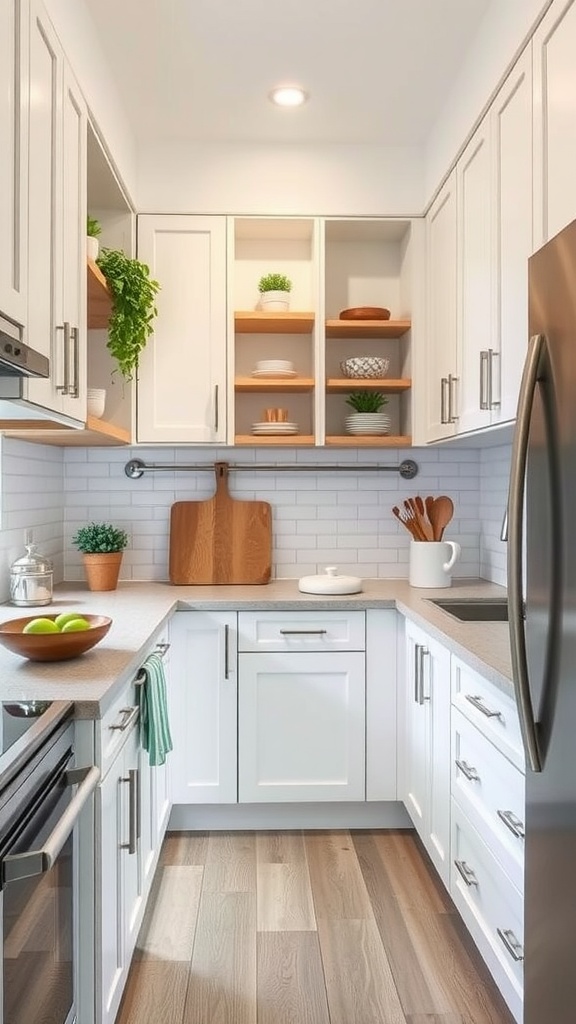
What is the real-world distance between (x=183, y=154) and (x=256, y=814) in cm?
254

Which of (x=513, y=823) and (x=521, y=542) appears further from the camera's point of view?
(x=513, y=823)

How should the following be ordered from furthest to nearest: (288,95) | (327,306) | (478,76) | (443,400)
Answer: (327,306)
(443,400)
(288,95)
(478,76)

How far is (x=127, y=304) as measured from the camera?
2811 millimetres

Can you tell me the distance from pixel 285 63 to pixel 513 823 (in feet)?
7.50

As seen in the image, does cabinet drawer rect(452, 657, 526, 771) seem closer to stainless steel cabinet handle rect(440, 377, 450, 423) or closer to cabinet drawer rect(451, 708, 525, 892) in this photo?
cabinet drawer rect(451, 708, 525, 892)

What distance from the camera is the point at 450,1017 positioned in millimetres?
1947

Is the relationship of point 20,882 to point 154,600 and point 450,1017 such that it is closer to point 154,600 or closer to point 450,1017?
point 450,1017

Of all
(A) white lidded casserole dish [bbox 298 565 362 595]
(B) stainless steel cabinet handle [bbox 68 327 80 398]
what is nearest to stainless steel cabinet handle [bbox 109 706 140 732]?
(B) stainless steel cabinet handle [bbox 68 327 80 398]

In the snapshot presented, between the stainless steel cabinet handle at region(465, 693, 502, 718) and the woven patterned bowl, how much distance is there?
1.53 meters

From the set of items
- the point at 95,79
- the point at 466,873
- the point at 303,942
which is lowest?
the point at 303,942

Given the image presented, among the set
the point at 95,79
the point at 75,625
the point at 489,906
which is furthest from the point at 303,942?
the point at 95,79

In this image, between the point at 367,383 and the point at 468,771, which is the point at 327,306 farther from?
the point at 468,771

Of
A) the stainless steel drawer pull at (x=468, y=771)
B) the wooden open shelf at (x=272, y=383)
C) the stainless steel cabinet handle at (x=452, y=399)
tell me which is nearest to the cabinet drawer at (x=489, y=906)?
the stainless steel drawer pull at (x=468, y=771)

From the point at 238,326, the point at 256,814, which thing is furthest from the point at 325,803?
the point at 238,326
